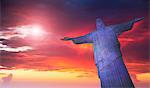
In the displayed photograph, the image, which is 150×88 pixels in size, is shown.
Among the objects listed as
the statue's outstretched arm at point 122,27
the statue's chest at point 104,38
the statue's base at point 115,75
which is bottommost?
the statue's base at point 115,75

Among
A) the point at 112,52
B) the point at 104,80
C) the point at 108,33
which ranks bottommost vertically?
the point at 104,80

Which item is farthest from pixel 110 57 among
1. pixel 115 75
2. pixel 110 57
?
pixel 115 75

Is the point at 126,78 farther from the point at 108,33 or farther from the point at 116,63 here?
the point at 108,33

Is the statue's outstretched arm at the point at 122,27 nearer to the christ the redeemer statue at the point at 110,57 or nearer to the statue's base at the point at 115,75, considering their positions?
the christ the redeemer statue at the point at 110,57

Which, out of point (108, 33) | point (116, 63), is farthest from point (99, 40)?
point (116, 63)

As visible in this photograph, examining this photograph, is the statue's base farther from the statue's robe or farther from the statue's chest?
the statue's chest

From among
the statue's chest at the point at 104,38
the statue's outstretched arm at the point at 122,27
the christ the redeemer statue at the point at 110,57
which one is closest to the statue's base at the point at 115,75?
the christ the redeemer statue at the point at 110,57

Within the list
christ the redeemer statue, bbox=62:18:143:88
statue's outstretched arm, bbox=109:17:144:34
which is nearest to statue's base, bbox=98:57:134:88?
christ the redeemer statue, bbox=62:18:143:88

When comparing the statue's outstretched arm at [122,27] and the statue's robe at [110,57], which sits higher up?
the statue's outstretched arm at [122,27]
